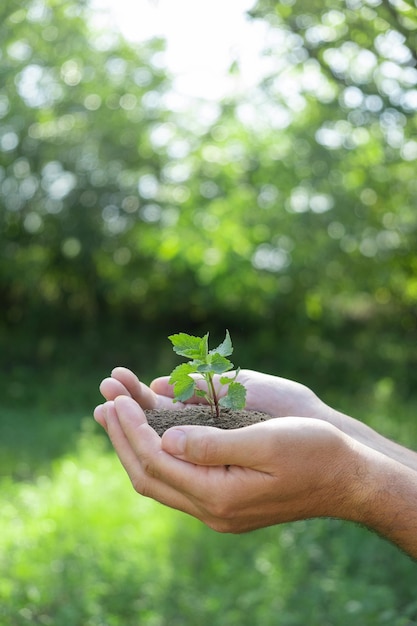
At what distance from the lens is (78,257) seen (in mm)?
11523

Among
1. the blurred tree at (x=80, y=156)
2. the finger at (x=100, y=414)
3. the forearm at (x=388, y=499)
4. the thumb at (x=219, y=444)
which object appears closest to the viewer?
the thumb at (x=219, y=444)

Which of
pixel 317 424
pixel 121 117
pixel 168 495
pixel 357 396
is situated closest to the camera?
pixel 317 424

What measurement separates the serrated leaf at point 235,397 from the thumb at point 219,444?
11.1 inches

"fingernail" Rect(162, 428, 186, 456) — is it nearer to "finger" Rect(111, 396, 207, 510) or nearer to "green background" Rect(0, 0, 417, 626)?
"finger" Rect(111, 396, 207, 510)

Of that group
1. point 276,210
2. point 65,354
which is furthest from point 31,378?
point 276,210

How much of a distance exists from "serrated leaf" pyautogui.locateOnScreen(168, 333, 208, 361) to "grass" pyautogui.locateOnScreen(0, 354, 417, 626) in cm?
104

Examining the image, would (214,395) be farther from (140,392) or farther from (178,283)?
(178,283)

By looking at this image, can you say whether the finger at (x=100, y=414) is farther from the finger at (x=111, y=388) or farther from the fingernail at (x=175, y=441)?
the fingernail at (x=175, y=441)

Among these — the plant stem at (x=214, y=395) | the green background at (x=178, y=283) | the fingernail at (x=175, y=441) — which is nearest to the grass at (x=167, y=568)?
the green background at (x=178, y=283)

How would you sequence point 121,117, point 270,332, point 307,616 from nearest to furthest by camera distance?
point 307,616 < point 121,117 < point 270,332

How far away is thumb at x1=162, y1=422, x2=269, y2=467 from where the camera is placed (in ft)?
5.23

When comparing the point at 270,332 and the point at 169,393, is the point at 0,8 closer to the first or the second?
the point at 169,393

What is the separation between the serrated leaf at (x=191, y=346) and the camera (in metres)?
1.91

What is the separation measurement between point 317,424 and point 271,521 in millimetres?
285
